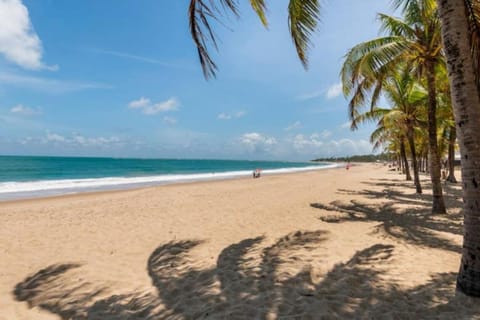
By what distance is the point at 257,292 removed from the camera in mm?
3391

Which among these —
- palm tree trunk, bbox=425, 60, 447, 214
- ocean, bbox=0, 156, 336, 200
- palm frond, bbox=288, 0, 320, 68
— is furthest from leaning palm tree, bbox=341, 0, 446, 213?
ocean, bbox=0, 156, 336, 200

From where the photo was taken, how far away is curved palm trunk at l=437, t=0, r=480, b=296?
9.75ft

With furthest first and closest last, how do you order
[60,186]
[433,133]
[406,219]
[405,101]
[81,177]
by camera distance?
1. [81,177]
2. [60,186]
3. [405,101]
4. [433,133]
5. [406,219]

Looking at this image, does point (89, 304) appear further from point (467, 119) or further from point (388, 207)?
point (388, 207)

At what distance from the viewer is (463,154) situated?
305 centimetres

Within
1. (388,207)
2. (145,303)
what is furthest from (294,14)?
(388,207)

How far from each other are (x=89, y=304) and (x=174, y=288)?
104 cm

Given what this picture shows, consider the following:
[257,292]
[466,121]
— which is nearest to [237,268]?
[257,292]

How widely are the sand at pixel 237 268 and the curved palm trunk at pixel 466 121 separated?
0.43 meters

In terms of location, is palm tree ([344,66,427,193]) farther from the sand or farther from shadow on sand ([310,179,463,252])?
the sand

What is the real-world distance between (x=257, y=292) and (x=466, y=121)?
319 cm

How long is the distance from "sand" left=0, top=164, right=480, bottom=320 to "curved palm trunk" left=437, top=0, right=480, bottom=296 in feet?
1.40

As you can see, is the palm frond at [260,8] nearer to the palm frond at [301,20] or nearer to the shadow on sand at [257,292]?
the palm frond at [301,20]

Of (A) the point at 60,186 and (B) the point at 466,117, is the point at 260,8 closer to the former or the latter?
(B) the point at 466,117
